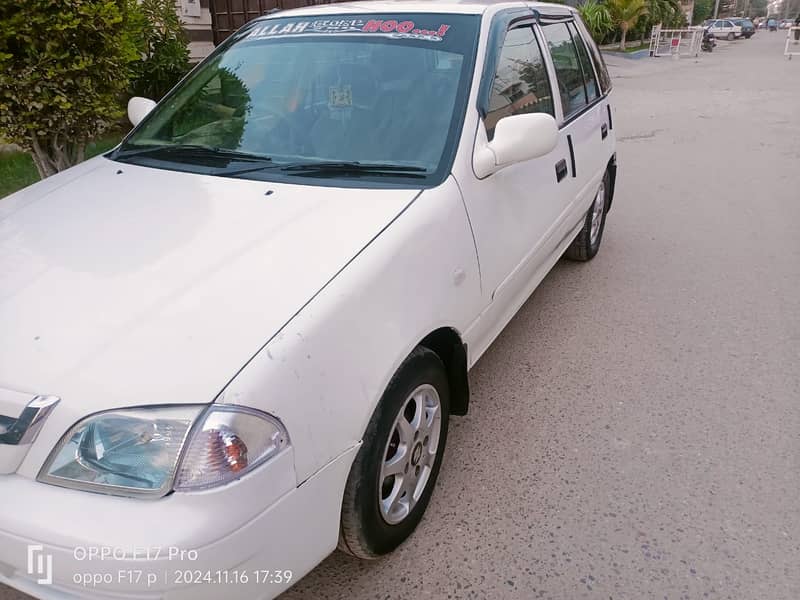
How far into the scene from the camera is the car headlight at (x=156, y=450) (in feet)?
4.89

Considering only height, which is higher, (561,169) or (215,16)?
(215,16)

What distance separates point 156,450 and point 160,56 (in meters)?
8.12

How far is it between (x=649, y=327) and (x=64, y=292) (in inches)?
129

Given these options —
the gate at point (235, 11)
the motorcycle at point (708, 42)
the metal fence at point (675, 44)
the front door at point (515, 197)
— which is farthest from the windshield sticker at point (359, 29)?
the motorcycle at point (708, 42)

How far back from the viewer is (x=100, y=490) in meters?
1.50

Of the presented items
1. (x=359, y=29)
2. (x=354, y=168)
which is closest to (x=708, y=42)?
(x=359, y=29)

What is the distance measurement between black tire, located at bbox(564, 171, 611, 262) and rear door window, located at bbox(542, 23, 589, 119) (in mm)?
870

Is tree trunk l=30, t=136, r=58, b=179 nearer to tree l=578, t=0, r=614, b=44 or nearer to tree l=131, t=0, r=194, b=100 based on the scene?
tree l=131, t=0, r=194, b=100

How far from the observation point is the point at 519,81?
3.03 m

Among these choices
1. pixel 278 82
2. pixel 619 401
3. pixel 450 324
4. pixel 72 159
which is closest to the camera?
pixel 450 324

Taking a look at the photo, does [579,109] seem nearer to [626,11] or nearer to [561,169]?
[561,169]

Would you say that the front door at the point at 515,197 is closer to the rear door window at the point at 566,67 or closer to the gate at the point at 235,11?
the rear door window at the point at 566,67

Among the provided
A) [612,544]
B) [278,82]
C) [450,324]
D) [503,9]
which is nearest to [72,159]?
[278,82]

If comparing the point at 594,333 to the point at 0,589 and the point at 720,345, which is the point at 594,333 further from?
the point at 0,589
